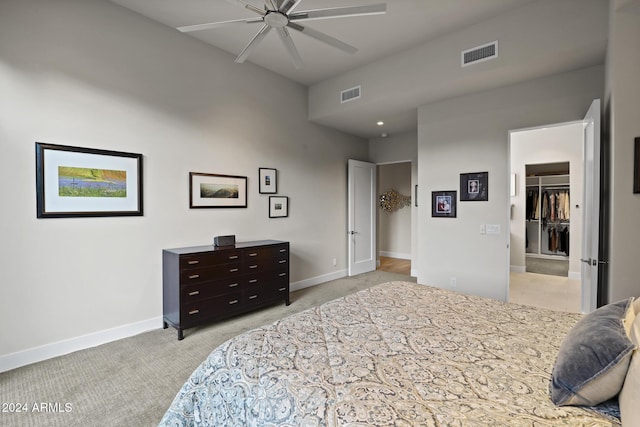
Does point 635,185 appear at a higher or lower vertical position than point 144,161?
lower

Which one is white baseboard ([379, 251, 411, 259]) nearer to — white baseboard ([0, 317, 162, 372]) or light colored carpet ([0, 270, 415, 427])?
light colored carpet ([0, 270, 415, 427])

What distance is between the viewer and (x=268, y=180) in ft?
14.8

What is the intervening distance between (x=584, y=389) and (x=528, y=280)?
5273 mm

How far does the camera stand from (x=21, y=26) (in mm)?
2561

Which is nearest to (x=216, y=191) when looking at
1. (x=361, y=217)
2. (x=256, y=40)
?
(x=256, y=40)

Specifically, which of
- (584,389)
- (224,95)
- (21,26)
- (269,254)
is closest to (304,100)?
(224,95)

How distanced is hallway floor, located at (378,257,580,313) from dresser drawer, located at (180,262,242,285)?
3.88m

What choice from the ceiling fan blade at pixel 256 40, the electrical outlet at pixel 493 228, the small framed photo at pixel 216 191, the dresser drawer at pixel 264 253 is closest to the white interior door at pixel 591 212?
the electrical outlet at pixel 493 228

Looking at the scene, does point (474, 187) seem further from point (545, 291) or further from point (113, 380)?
point (113, 380)

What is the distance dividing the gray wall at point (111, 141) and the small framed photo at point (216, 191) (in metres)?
0.10

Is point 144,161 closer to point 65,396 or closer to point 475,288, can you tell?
point 65,396

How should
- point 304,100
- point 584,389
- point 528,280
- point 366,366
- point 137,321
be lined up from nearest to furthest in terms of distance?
point 584,389
point 366,366
point 137,321
point 304,100
point 528,280

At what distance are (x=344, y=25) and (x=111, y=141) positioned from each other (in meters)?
2.84

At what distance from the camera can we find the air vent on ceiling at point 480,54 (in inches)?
127
